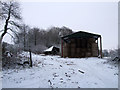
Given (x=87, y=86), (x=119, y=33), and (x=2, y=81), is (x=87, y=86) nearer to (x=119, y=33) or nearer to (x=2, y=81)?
(x=2, y=81)

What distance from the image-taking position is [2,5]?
579 inches

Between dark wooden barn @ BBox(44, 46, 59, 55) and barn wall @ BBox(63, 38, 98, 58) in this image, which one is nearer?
barn wall @ BBox(63, 38, 98, 58)

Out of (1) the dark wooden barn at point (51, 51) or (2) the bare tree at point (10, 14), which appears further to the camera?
(1) the dark wooden barn at point (51, 51)

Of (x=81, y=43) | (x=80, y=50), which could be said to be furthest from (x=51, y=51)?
(x=81, y=43)

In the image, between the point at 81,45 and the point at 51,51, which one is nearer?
the point at 81,45

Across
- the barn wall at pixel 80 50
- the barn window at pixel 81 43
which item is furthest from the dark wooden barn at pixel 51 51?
the barn window at pixel 81 43

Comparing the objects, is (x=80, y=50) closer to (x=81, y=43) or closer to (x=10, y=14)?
(x=81, y=43)

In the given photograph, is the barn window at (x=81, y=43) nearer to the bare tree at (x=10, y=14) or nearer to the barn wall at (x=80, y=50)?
the barn wall at (x=80, y=50)

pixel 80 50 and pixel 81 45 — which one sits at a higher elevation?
pixel 81 45

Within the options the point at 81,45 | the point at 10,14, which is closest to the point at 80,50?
the point at 81,45

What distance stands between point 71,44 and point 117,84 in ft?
42.8

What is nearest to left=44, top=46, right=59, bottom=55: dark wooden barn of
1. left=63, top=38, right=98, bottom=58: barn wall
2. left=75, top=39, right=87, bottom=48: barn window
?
left=63, top=38, right=98, bottom=58: barn wall

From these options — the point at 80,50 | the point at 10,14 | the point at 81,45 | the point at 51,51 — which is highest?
the point at 10,14

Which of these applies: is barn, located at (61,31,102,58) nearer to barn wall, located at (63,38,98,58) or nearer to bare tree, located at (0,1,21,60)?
barn wall, located at (63,38,98,58)
